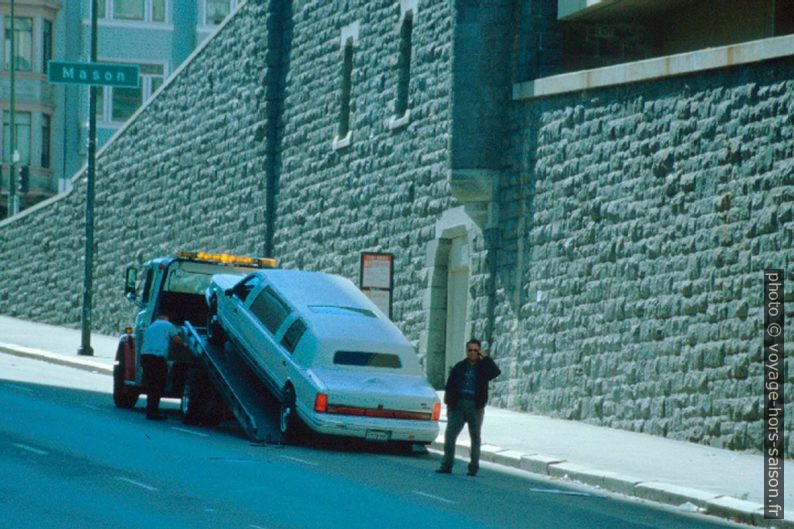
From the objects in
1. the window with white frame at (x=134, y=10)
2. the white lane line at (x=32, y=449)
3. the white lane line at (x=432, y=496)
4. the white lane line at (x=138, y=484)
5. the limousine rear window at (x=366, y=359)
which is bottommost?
the white lane line at (x=432, y=496)

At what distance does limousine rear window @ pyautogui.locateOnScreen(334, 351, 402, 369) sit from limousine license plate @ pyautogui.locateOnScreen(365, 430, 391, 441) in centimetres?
100

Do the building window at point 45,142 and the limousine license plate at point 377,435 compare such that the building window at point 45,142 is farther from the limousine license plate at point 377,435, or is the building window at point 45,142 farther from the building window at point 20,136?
the limousine license plate at point 377,435

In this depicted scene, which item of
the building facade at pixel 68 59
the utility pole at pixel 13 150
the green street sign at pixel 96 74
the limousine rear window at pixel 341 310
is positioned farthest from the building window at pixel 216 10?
the limousine rear window at pixel 341 310

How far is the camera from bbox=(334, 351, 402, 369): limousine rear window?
21969 mm

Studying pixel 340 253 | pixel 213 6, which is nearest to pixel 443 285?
pixel 340 253

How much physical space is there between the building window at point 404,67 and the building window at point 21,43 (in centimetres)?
3310

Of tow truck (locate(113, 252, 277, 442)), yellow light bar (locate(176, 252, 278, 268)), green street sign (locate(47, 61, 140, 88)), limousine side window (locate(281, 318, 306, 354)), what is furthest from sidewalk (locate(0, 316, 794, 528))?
green street sign (locate(47, 61, 140, 88))

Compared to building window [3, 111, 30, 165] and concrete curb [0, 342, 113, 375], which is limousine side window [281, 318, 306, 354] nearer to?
concrete curb [0, 342, 113, 375]

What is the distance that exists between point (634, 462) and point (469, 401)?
2.39m

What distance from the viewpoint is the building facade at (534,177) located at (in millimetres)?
22781

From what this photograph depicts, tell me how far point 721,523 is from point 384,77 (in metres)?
18.4

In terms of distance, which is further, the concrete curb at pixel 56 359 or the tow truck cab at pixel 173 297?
the concrete curb at pixel 56 359

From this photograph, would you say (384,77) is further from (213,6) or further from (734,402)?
(213,6)

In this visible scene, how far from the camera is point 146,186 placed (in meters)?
44.8
